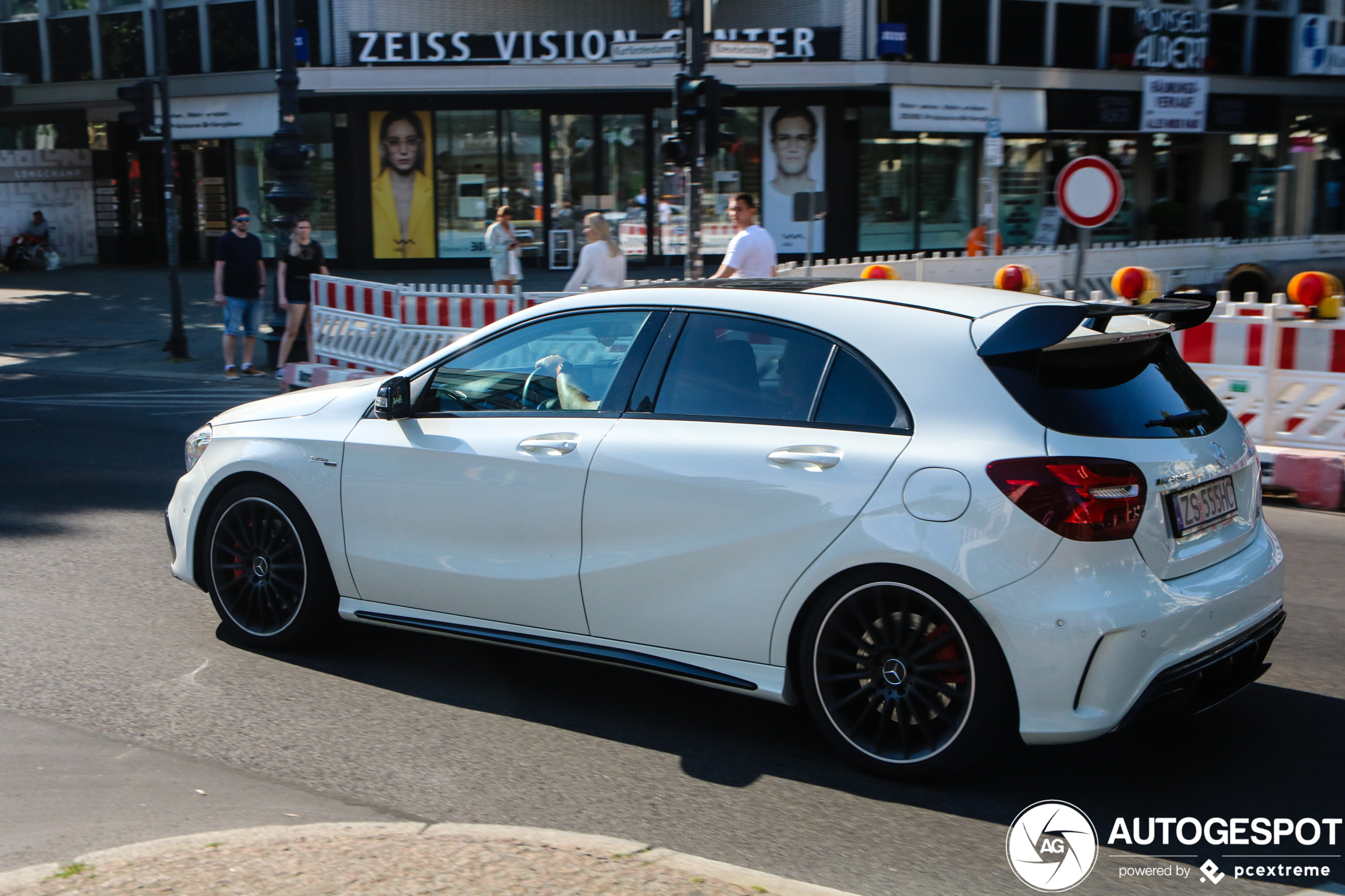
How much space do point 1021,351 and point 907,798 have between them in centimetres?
141

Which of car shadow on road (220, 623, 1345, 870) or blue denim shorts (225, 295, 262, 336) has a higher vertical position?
blue denim shorts (225, 295, 262, 336)

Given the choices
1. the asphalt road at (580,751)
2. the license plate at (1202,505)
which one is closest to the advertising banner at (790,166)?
the asphalt road at (580,751)

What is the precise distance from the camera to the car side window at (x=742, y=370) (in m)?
4.38

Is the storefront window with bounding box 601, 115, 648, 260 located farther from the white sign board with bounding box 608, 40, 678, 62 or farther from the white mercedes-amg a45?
the white mercedes-amg a45

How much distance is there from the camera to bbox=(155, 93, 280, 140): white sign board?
2775cm

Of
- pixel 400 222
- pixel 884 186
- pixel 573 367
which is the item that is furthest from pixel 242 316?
pixel 884 186

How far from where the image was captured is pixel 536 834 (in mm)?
3625

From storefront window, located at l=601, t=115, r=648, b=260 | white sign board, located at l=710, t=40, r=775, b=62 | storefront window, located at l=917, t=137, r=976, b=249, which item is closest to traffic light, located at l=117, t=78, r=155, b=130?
white sign board, located at l=710, t=40, r=775, b=62

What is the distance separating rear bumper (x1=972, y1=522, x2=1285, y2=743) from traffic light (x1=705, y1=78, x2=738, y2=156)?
1176 centimetres

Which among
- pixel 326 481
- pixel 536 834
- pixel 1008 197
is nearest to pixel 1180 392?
pixel 536 834

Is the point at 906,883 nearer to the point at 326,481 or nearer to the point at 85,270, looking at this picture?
the point at 326,481

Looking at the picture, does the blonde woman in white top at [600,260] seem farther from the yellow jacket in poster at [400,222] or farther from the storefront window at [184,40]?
the storefront window at [184,40]

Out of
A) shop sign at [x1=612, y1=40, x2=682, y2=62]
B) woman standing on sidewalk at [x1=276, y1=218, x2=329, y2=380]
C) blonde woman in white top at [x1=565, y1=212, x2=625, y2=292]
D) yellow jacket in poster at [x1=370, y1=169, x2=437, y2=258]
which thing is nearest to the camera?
blonde woman in white top at [x1=565, y1=212, x2=625, y2=292]

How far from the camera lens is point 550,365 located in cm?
498
